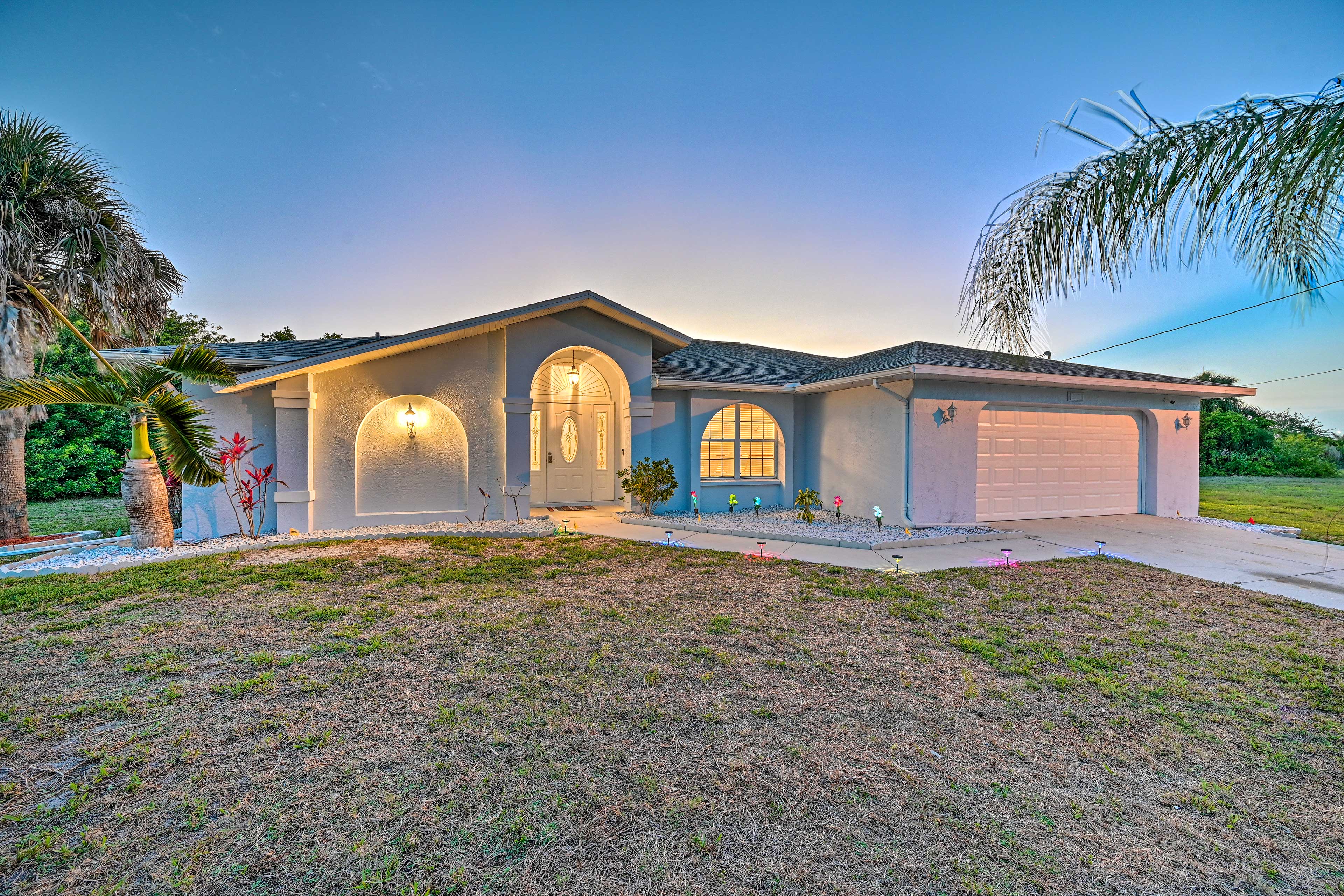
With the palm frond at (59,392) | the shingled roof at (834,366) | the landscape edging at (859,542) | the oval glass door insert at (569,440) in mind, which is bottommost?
the landscape edging at (859,542)

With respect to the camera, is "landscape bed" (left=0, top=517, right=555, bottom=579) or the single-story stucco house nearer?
"landscape bed" (left=0, top=517, right=555, bottom=579)

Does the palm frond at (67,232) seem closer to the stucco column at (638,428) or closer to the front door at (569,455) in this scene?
the front door at (569,455)

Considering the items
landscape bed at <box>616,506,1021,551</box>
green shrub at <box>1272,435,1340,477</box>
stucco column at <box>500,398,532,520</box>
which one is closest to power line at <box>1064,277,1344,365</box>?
landscape bed at <box>616,506,1021,551</box>

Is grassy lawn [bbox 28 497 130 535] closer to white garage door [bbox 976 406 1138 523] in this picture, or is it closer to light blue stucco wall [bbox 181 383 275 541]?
light blue stucco wall [bbox 181 383 275 541]

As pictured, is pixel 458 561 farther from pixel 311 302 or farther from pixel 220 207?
pixel 311 302

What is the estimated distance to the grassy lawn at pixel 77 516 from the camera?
1005 centimetres

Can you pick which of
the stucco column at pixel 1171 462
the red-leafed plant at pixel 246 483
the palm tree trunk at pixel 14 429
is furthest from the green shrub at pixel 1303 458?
the palm tree trunk at pixel 14 429

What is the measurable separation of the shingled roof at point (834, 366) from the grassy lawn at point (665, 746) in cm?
547

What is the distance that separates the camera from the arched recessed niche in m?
9.18

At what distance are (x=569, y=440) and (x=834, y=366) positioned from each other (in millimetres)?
6742

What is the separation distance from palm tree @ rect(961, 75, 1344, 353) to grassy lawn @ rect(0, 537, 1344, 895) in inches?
93.1

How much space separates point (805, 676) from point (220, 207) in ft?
50.7

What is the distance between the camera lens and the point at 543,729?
2953 mm

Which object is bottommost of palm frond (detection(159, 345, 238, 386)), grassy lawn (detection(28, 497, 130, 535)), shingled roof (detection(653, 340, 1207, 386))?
grassy lawn (detection(28, 497, 130, 535))
